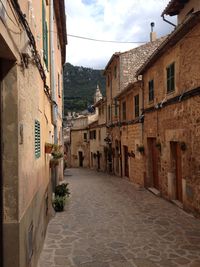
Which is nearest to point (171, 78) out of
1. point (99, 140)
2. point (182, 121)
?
point (182, 121)

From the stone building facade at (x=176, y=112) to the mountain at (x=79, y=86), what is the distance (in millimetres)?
54114

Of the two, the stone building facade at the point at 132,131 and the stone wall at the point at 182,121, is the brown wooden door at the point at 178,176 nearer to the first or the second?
the stone wall at the point at 182,121

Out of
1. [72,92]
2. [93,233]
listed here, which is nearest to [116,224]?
[93,233]

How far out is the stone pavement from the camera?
6289 millimetres

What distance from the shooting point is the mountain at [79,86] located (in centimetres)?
7172

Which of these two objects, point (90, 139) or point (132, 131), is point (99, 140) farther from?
point (132, 131)

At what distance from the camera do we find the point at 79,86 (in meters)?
79.1

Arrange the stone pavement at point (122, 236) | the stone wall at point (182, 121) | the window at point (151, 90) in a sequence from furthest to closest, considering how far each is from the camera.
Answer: the window at point (151, 90) → the stone wall at point (182, 121) → the stone pavement at point (122, 236)

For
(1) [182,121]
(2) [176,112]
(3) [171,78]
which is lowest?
(1) [182,121]

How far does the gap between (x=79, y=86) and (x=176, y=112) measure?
227ft

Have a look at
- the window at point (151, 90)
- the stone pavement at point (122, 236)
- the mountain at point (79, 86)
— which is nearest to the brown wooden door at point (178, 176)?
the stone pavement at point (122, 236)

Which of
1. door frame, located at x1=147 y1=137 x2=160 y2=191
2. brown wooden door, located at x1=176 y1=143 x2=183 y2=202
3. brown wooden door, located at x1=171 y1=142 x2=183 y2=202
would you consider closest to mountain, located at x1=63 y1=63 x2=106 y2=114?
door frame, located at x1=147 y1=137 x2=160 y2=191

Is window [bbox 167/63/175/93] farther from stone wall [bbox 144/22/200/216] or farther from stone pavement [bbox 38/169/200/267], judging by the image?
stone pavement [bbox 38/169/200/267]

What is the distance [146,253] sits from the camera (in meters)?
6.68
